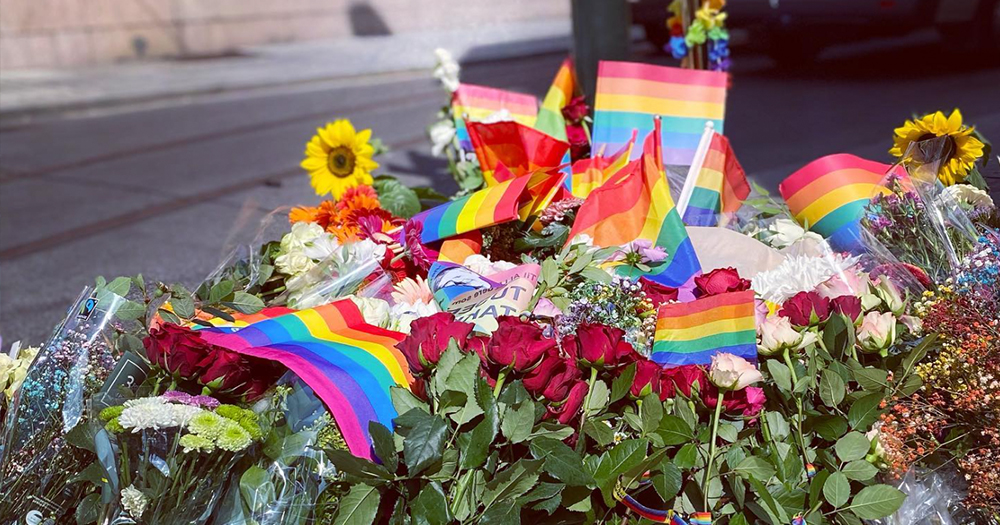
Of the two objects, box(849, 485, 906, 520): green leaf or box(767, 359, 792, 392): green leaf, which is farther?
box(767, 359, 792, 392): green leaf

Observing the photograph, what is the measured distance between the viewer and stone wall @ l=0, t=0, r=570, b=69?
44.3 feet

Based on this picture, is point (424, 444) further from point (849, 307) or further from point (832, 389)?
point (849, 307)

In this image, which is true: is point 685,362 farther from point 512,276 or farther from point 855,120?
point 855,120

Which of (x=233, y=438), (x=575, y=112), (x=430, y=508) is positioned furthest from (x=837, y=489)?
(x=575, y=112)

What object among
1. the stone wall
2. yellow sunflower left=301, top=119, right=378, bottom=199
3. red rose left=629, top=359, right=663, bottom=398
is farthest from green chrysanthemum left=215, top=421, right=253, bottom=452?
the stone wall

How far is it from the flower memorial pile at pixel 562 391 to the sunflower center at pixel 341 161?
3.05 feet

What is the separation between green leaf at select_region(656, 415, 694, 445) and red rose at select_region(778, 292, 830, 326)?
35 centimetres

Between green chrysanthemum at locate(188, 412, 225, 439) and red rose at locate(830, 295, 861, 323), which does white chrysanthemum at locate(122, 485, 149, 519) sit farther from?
red rose at locate(830, 295, 861, 323)

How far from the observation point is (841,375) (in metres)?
1.70

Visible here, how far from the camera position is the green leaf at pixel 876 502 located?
5.19 ft

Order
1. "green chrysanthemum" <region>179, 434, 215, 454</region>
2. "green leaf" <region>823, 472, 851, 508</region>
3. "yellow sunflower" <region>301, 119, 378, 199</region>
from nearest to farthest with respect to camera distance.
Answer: "green chrysanthemum" <region>179, 434, 215, 454</region> → "green leaf" <region>823, 472, 851, 508</region> → "yellow sunflower" <region>301, 119, 378, 199</region>

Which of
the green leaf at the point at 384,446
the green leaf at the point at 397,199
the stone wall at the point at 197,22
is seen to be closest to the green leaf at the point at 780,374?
the green leaf at the point at 384,446

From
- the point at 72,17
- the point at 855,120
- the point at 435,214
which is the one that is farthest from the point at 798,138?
Result: the point at 72,17

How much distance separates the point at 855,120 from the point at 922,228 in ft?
17.8
